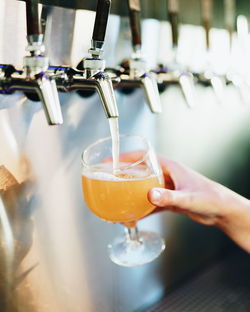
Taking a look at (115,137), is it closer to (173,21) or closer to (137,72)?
(137,72)

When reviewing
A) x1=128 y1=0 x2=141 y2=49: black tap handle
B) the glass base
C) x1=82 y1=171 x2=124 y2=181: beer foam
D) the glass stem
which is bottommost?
the glass base

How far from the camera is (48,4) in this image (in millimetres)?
939

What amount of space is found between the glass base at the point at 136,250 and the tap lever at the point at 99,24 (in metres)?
0.49

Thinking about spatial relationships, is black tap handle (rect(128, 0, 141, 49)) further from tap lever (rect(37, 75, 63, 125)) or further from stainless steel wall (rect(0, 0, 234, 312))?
A: tap lever (rect(37, 75, 63, 125))

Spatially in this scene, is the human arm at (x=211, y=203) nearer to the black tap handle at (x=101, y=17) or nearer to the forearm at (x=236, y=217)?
the forearm at (x=236, y=217)

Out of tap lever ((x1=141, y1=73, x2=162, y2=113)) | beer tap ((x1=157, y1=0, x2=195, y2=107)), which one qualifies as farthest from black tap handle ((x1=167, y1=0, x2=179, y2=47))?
tap lever ((x1=141, y1=73, x2=162, y2=113))

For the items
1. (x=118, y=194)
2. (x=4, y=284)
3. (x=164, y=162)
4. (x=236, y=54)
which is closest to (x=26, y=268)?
(x=4, y=284)

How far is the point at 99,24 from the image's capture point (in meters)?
0.74

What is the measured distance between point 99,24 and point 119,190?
320mm

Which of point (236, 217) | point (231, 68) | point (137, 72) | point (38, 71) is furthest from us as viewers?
point (231, 68)

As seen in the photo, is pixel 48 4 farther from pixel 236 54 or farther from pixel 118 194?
pixel 236 54

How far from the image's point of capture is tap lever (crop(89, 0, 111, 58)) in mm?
731

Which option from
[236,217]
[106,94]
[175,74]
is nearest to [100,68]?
[106,94]

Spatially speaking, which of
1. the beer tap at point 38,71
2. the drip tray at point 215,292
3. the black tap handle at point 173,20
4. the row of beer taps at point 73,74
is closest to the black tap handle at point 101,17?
the row of beer taps at point 73,74
